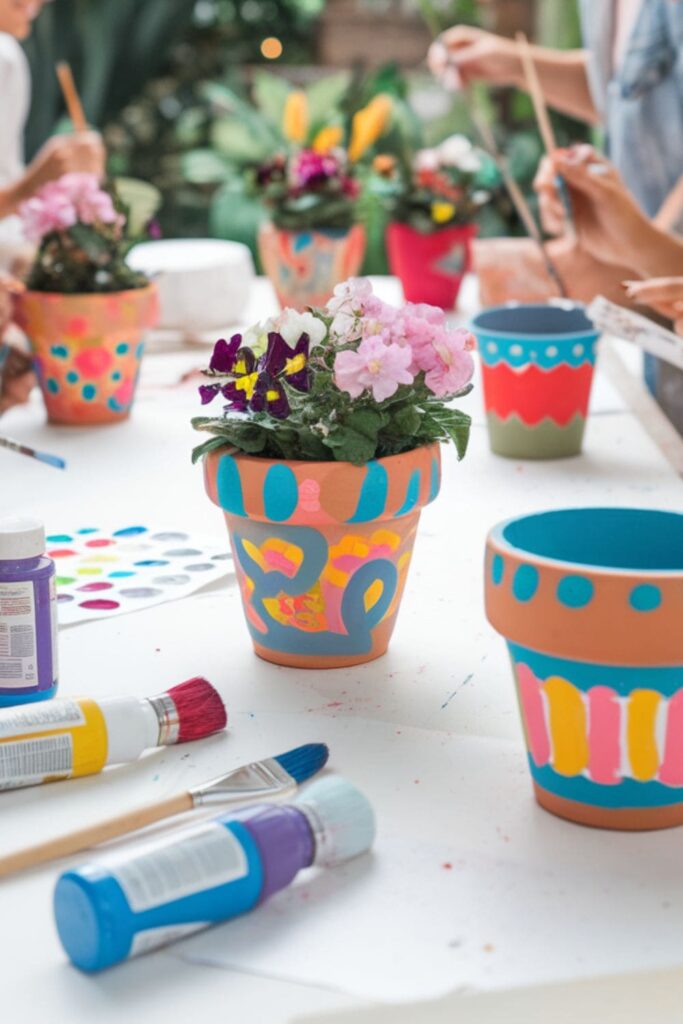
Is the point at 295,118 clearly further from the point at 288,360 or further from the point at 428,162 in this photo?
the point at 288,360

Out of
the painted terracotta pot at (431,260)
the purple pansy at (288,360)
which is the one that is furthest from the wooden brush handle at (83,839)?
the painted terracotta pot at (431,260)

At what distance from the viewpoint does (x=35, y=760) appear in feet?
2.54

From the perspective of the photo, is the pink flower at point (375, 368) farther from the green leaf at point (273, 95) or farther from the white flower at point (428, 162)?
the green leaf at point (273, 95)

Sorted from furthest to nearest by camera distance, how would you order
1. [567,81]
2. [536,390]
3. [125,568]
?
[567,81] < [536,390] < [125,568]

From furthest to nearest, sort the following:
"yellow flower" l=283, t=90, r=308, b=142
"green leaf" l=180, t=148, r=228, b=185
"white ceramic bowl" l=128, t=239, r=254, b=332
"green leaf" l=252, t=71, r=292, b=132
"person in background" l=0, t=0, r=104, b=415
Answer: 1. "green leaf" l=180, t=148, r=228, b=185
2. "green leaf" l=252, t=71, r=292, b=132
3. "yellow flower" l=283, t=90, r=308, b=142
4. "white ceramic bowl" l=128, t=239, r=254, b=332
5. "person in background" l=0, t=0, r=104, b=415

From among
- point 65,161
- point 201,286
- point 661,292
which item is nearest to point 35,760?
point 661,292

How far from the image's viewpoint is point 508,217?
8.81ft

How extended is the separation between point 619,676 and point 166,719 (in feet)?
0.92

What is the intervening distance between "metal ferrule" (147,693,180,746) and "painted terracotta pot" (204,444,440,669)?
0.47ft

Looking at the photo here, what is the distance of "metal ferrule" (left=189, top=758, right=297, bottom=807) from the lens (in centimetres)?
74

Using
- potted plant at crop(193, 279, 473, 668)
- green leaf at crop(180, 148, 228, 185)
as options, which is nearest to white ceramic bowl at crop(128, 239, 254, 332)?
potted plant at crop(193, 279, 473, 668)

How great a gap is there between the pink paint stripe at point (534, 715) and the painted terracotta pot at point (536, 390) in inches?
31.5

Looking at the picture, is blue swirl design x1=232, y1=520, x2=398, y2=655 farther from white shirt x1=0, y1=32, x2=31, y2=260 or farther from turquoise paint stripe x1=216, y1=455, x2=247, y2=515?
white shirt x1=0, y1=32, x2=31, y2=260

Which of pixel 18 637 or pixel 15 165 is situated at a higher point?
pixel 15 165
